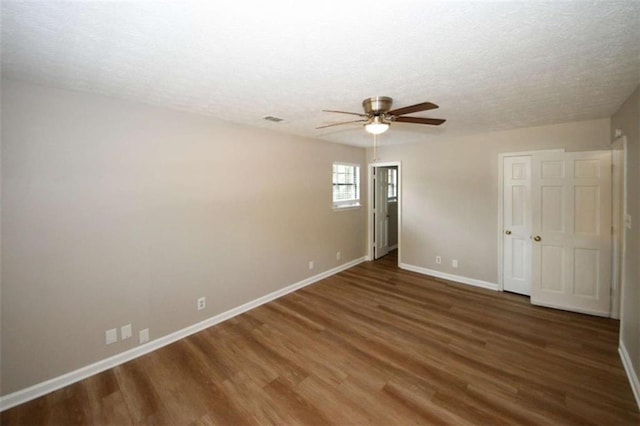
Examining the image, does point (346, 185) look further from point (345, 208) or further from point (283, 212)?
point (283, 212)

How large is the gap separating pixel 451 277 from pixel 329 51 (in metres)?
4.23

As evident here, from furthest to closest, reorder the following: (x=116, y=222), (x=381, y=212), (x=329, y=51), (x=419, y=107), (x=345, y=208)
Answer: (x=381, y=212) → (x=345, y=208) → (x=116, y=222) → (x=419, y=107) → (x=329, y=51)

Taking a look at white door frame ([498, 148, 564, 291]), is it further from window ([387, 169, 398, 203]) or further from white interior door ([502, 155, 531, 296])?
window ([387, 169, 398, 203])

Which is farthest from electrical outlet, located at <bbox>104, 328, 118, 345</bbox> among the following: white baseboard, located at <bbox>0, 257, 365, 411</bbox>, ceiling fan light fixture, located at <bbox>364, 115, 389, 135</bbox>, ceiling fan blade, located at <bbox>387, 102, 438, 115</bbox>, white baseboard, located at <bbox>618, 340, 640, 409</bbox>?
white baseboard, located at <bbox>618, 340, 640, 409</bbox>

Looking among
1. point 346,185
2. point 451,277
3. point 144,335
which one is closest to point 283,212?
point 346,185

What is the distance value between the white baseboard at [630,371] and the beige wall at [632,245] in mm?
38

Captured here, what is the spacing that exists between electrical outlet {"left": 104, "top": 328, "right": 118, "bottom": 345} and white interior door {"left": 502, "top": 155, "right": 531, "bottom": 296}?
501 cm

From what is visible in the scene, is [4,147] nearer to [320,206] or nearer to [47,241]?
[47,241]

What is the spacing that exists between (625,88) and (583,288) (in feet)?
7.86

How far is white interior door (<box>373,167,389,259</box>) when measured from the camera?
5.67m

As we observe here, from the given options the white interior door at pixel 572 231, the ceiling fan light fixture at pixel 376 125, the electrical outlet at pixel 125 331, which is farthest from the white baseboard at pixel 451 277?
the electrical outlet at pixel 125 331

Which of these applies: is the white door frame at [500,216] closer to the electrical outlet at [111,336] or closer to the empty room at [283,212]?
the empty room at [283,212]

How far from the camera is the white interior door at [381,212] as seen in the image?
5668 mm

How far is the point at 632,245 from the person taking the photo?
2244 mm
